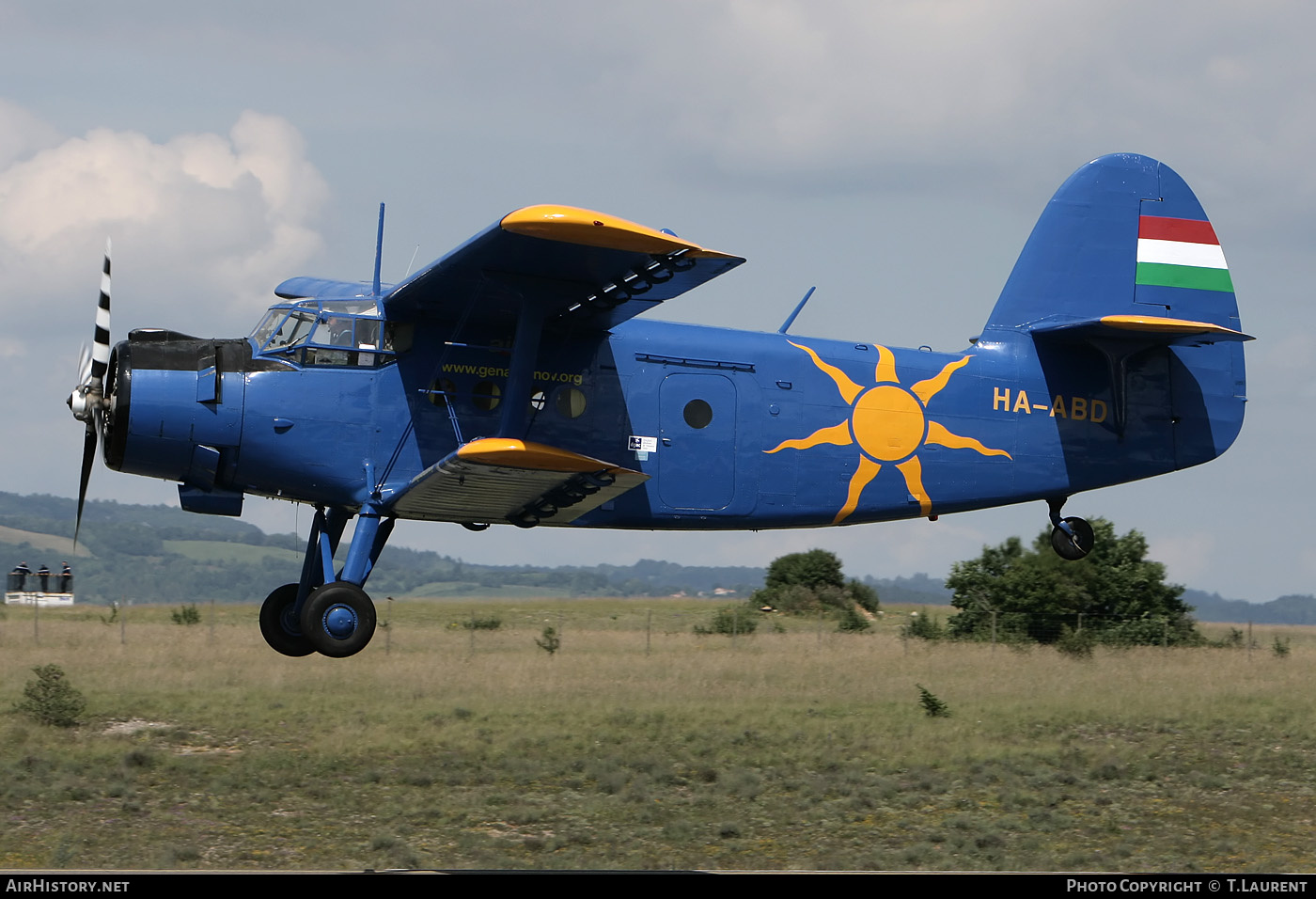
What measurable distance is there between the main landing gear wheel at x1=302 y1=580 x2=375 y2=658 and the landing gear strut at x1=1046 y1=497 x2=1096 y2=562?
752cm

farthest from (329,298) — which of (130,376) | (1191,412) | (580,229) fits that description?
(1191,412)

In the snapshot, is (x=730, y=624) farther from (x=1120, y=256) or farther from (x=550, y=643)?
(x=1120, y=256)

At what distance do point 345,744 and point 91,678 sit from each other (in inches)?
391

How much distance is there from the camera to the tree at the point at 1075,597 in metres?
37.6

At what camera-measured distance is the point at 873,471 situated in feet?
45.0

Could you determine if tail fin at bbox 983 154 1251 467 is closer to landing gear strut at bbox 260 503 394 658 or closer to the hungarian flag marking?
the hungarian flag marking

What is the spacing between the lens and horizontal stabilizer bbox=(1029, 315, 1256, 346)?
1348cm

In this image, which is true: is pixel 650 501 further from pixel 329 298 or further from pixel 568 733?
pixel 568 733

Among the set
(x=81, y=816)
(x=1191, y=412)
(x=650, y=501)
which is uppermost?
(x=1191, y=412)

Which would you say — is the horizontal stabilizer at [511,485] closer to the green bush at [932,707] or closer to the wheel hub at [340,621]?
the wheel hub at [340,621]

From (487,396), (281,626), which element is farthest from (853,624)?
(487,396)

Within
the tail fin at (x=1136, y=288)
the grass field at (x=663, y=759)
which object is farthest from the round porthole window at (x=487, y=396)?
the grass field at (x=663, y=759)

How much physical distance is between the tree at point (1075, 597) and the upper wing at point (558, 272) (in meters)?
27.7

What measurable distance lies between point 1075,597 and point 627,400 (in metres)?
29.2
